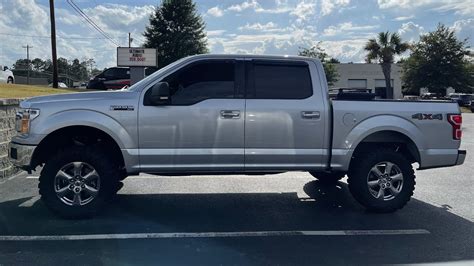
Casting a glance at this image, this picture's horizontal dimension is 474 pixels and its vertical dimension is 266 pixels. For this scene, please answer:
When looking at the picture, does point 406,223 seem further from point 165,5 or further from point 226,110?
point 165,5

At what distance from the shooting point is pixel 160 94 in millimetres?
5984

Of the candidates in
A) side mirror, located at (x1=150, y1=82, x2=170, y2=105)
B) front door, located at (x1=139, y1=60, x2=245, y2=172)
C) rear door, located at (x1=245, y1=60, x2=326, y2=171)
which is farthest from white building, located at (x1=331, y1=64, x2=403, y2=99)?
side mirror, located at (x1=150, y1=82, x2=170, y2=105)

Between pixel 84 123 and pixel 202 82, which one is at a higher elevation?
pixel 202 82

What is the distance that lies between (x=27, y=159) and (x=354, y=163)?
4.26 metres

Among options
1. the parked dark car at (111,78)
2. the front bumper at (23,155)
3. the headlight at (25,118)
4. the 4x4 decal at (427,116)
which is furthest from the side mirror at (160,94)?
the parked dark car at (111,78)

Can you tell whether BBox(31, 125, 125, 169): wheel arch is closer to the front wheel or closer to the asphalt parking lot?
the asphalt parking lot

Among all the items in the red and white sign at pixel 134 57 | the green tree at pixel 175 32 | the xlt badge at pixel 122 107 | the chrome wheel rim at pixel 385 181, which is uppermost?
the green tree at pixel 175 32

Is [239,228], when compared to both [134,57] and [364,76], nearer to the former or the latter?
[134,57]

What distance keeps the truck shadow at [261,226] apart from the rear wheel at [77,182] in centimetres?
18

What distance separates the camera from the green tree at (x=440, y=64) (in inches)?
1860

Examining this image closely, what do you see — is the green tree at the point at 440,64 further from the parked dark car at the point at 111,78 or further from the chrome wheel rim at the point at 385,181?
the chrome wheel rim at the point at 385,181

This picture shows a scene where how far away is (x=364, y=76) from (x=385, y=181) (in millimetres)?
60808

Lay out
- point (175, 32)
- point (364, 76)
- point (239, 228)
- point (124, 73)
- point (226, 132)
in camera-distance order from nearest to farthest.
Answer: point (239, 228)
point (226, 132)
point (124, 73)
point (175, 32)
point (364, 76)

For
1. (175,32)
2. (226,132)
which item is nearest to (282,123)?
(226,132)
